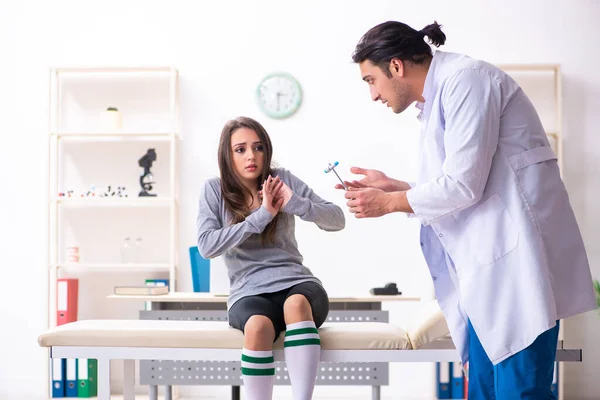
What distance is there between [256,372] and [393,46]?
35.4 inches

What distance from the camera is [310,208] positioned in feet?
7.23

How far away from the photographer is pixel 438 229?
1580 millimetres

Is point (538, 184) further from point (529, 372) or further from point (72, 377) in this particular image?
point (72, 377)

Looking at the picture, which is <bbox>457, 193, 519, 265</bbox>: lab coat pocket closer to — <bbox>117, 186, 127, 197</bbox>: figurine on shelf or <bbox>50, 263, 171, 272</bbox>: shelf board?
<bbox>50, 263, 171, 272</bbox>: shelf board

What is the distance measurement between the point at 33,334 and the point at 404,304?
2.12m

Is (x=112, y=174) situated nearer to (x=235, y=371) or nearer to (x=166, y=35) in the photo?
(x=166, y=35)

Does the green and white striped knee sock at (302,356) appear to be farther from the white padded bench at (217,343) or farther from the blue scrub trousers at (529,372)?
the blue scrub trousers at (529,372)

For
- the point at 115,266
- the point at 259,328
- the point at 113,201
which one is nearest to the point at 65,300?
the point at 115,266

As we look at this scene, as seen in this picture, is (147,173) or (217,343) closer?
(217,343)

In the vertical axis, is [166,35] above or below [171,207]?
above

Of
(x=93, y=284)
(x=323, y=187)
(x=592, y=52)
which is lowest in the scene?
(x=93, y=284)

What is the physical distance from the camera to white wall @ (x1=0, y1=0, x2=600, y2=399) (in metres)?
4.11

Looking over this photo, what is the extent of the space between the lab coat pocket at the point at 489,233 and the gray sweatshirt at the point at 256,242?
726mm

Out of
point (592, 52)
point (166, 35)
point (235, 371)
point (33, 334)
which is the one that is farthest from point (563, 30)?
point (33, 334)
